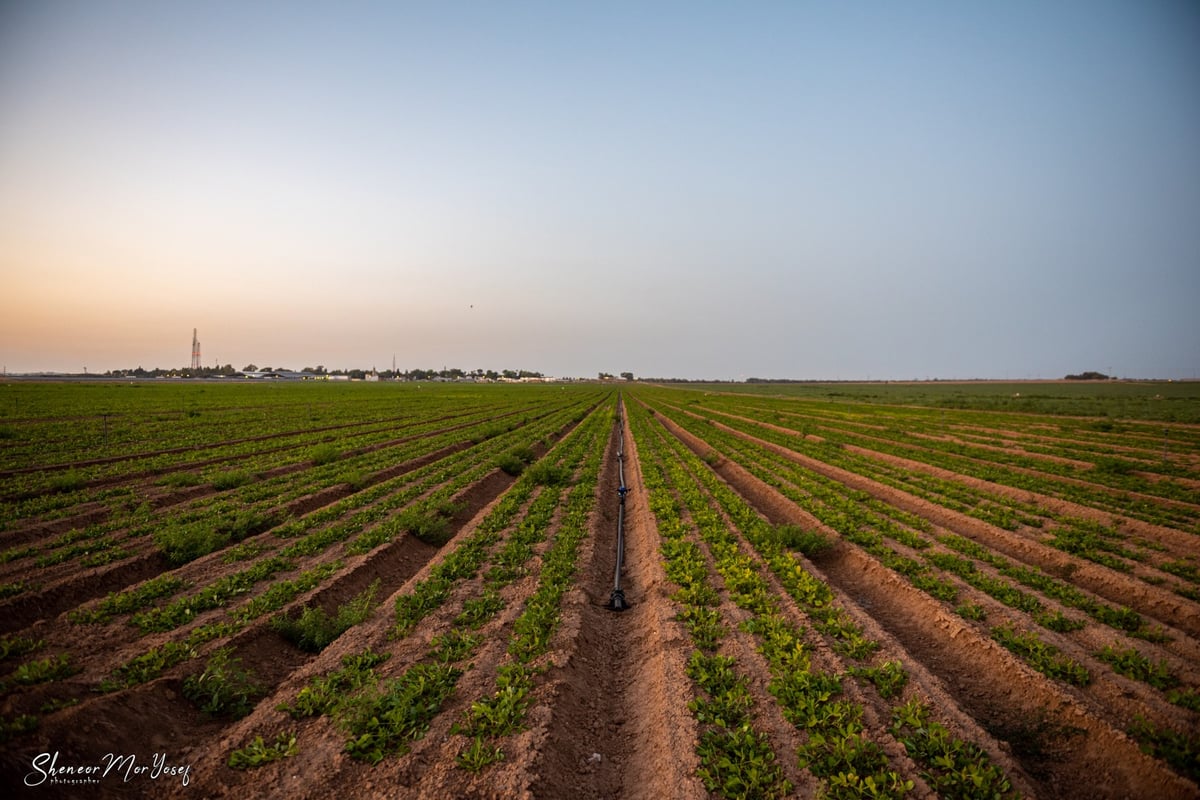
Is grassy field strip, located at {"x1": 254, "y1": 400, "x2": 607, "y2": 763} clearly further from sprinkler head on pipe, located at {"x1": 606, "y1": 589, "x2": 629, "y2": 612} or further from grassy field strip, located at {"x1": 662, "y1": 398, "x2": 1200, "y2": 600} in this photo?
→ grassy field strip, located at {"x1": 662, "y1": 398, "x2": 1200, "y2": 600}

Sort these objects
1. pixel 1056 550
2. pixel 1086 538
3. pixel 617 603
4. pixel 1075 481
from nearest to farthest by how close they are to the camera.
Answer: pixel 617 603
pixel 1056 550
pixel 1086 538
pixel 1075 481

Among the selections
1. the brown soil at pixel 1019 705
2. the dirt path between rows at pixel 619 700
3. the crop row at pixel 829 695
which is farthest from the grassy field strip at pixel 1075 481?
the dirt path between rows at pixel 619 700

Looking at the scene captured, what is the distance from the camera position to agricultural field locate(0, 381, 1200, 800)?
14.1ft

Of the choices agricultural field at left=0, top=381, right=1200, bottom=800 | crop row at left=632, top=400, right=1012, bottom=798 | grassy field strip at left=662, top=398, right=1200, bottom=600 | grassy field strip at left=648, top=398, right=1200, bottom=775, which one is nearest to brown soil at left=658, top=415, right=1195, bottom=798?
agricultural field at left=0, top=381, right=1200, bottom=800

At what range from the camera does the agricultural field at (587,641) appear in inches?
169

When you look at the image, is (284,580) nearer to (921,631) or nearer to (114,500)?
(114,500)

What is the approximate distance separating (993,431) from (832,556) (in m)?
29.1

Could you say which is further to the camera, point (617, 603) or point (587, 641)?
point (617, 603)

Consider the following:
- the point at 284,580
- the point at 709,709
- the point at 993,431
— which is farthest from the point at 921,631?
the point at 993,431

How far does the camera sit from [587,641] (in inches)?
268

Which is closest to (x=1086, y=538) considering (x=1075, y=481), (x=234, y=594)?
(x=1075, y=481)

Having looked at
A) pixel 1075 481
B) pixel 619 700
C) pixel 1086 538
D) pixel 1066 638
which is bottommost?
pixel 619 700

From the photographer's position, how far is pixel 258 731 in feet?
15.3

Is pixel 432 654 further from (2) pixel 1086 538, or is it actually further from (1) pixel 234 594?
(2) pixel 1086 538
